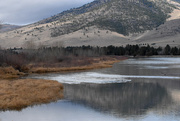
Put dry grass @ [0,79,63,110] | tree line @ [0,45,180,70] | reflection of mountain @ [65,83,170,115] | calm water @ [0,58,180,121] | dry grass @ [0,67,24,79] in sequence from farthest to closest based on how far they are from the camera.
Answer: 1. tree line @ [0,45,180,70]
2. dry grass @ [0,67,24,79]
3. dry grass @ [0,79,63,110]
4. reflection of mountain @ [65,83,170,115]
5. calm water @ [0,58,180,121]

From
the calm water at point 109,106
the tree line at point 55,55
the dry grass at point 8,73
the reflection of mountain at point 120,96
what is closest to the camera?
the calm water at point 109,106

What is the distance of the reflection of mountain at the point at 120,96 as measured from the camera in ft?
75.7

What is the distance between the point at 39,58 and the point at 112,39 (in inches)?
4384

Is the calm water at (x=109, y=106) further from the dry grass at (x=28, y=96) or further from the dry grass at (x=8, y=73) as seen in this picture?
the dry grass at (x=8, y=73)

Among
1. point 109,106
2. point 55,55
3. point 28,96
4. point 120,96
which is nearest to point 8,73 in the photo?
point 28,96

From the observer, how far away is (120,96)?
27938mm

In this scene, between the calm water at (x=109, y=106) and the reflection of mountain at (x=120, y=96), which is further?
the reflection of mountain at (x=120, y=96)

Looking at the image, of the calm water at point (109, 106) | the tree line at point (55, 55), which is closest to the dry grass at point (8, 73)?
the tree line at point (55, 55)

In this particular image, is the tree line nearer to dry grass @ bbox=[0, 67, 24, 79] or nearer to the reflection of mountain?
dry grass @ bbox=[0, 67, 24, 79]

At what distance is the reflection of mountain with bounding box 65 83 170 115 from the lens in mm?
23078

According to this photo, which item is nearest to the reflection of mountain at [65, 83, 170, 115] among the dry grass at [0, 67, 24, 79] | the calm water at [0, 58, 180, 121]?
the calm water at [0, 58, 180, 121]

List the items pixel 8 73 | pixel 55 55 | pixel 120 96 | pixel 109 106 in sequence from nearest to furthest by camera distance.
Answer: pixel 109 106, pixel 120 96, pixel 8 73, pixel 55 55

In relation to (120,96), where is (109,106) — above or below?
below

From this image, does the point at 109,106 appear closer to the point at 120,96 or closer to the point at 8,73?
the point at 120,96
